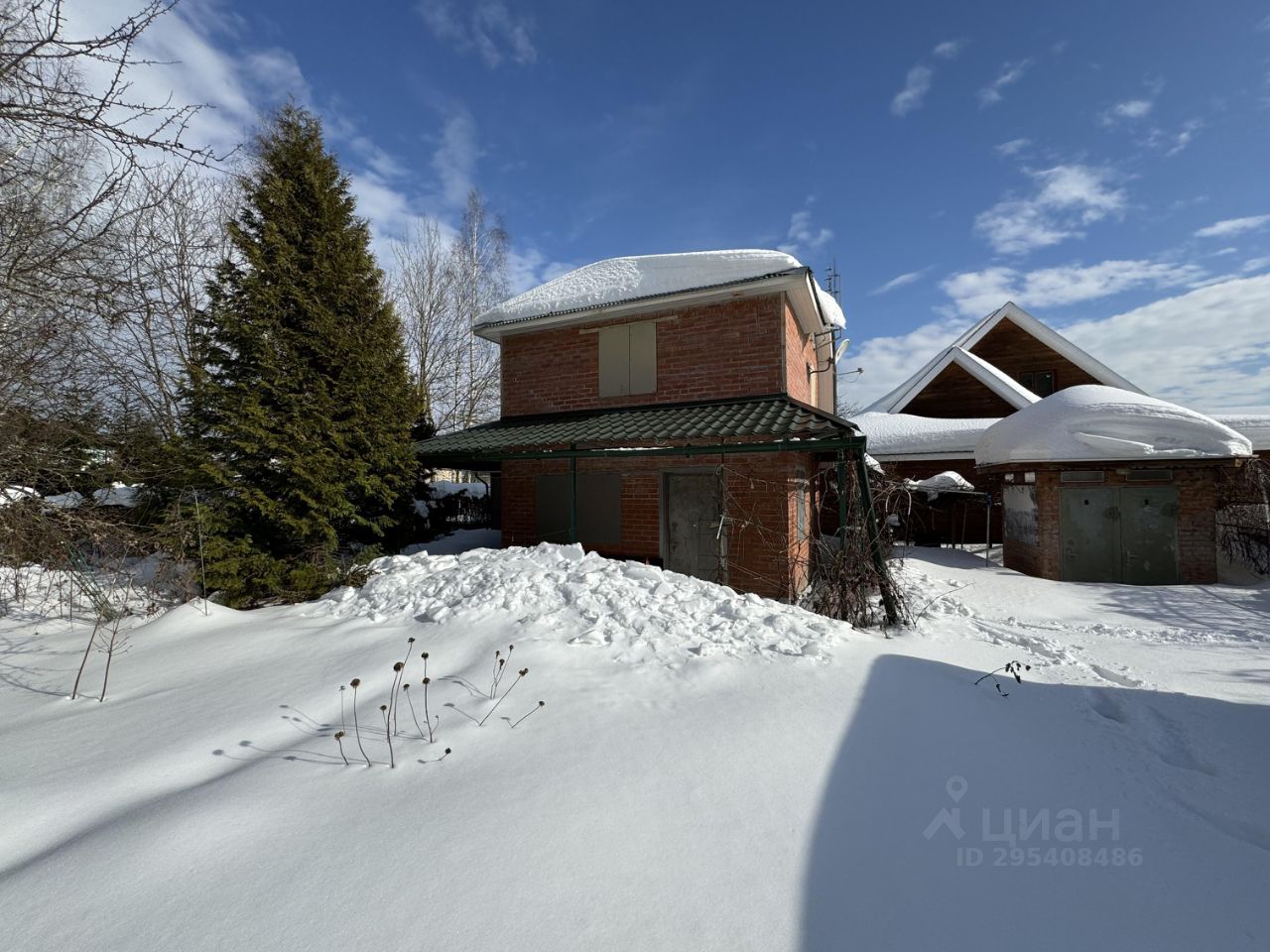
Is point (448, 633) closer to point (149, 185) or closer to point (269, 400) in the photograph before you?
point (149, 185)

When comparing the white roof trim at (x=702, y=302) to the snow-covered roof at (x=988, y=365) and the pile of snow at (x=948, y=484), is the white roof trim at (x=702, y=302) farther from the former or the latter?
the snow-covered roof at (x=988, y=365)

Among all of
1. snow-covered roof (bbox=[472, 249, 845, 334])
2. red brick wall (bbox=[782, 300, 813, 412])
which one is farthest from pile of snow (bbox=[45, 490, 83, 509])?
red brick wall (bbox=[782, 300, 813, 412])

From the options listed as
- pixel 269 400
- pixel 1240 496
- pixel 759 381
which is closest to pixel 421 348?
pixel 269 400

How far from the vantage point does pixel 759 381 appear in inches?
355

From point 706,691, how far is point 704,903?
71.9 inches

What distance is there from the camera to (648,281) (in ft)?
32.6

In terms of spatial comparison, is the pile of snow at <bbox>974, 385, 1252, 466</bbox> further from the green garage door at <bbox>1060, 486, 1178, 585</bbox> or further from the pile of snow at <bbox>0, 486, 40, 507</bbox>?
the pile of snow at <bbox>0, 486, 40, 507</bbox>

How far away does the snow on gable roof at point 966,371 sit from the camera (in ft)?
56.1

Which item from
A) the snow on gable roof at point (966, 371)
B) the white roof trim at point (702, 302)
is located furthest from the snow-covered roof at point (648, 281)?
the snow on gable roof at point (966, 371)

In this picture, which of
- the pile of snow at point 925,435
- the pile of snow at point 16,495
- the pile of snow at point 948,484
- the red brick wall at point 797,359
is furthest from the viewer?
the pile of snow at point 925,435

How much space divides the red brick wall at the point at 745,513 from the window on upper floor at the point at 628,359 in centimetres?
146

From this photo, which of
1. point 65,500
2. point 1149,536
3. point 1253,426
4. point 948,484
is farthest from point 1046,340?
point 65,500
